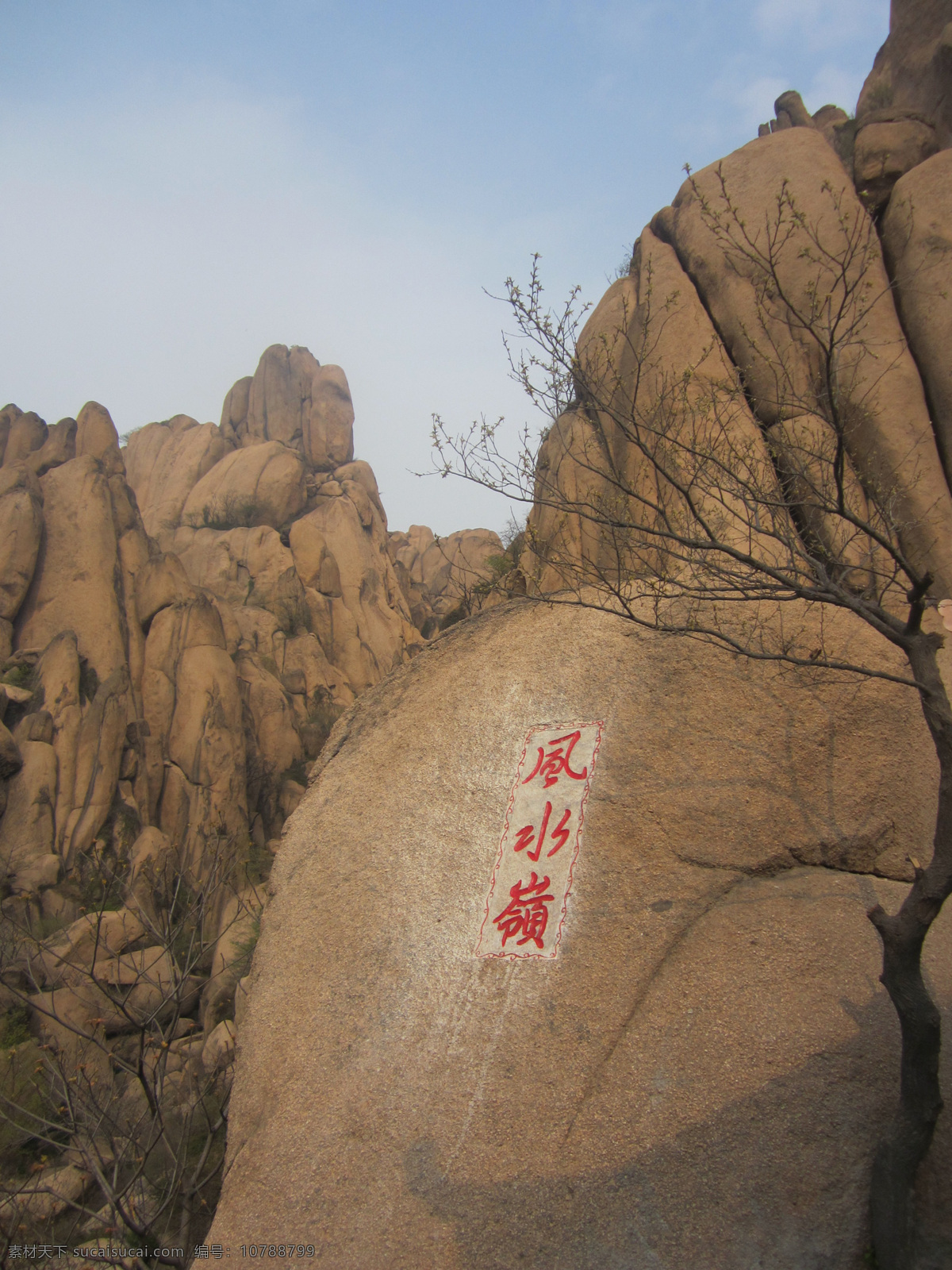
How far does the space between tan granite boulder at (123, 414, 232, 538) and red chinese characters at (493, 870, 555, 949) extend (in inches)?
1202

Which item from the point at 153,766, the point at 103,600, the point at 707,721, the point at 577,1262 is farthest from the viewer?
the point at 103,600

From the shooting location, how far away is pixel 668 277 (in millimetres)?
11367

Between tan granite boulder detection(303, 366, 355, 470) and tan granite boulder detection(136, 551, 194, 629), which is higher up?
tan granite boulder detection(303, 366, 355, 470)

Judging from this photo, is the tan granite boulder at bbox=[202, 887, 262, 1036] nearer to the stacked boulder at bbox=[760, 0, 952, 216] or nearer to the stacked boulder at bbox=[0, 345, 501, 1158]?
the stacked boulder at bbox=[0, 345, 501, 1158]

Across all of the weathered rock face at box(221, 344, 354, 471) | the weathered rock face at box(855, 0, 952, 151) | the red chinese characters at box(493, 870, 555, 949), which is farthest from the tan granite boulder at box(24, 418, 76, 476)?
the red chinese characters at box(493, 870, 555, 949)

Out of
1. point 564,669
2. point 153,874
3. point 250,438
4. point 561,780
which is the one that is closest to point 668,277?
point 564,669

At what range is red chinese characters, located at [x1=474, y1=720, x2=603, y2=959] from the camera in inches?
195

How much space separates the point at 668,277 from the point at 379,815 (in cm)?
878

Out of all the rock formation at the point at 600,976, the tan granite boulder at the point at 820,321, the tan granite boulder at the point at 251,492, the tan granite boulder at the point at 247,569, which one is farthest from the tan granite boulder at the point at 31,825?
the tan granite boulder at the point at 251,492

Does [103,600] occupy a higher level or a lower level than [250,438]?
lower

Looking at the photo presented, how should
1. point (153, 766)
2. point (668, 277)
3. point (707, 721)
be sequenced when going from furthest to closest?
point (153, 766)
point (668, 277)
point (707, 721)

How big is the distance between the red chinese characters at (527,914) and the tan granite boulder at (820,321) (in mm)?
5388

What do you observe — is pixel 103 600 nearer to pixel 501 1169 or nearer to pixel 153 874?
pixel 153 874

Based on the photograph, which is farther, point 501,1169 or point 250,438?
point 250,438
